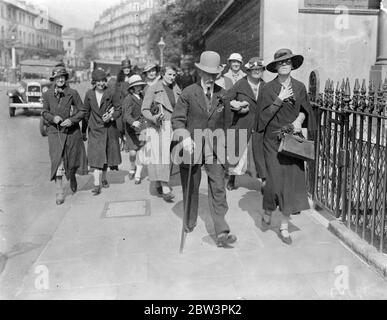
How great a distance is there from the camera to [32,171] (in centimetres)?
970

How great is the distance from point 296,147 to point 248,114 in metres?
2.37

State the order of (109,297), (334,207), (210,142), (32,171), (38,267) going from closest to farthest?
1. (109,297)
2. (38,267)
3. (210,142)
4. (334,207)
5. (32,171)

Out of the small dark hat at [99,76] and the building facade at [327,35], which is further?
the building facade at [327,35]

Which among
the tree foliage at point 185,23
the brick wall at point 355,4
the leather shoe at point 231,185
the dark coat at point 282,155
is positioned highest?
the tree foliage at point 185,23

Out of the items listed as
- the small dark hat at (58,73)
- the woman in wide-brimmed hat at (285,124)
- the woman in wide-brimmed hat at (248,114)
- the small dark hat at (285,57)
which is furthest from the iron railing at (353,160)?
the small dark hat at (58,73)

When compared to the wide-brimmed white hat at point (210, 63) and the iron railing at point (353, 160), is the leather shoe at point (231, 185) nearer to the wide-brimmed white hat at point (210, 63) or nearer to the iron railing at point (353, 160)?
the iron railing at point (353, 160)

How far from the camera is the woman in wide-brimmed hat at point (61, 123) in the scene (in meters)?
6.97

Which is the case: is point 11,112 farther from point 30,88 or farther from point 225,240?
point 225,240

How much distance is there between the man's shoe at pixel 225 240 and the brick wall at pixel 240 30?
6.62 meters

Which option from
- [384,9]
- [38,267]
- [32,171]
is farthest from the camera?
[384,9]

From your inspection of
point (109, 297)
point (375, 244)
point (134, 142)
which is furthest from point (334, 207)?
point (134, 142)

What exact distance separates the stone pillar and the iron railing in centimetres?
494
